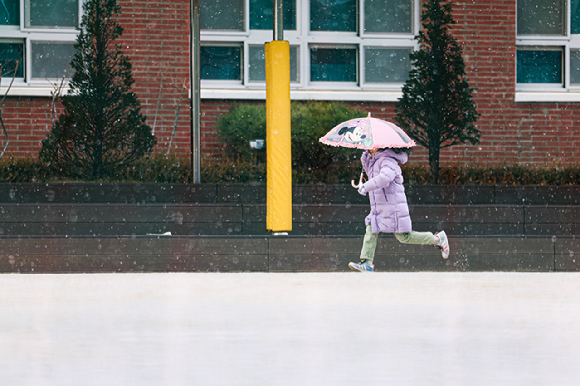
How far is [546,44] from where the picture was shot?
16406 mm

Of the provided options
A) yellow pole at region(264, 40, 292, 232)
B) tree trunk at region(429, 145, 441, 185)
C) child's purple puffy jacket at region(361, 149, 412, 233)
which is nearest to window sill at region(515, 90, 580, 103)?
tree trunk at region(429, 145, 441, 185)

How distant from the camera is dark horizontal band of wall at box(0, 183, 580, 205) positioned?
39.6 ft

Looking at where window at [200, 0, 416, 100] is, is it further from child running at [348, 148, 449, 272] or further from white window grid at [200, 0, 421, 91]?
child running at [348, 148, 449, 272]

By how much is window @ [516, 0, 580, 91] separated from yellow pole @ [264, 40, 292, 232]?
6741mm

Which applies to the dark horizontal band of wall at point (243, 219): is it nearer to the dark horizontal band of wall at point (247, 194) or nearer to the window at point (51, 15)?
the dark horizontal band of wall at point (247, 194)

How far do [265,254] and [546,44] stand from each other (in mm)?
8319

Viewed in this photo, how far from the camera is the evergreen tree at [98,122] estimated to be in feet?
41.6

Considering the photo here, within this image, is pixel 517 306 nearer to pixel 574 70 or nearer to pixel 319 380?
pixel 319 380

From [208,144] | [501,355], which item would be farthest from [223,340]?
[208,144]

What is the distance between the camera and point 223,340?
21.2 feet

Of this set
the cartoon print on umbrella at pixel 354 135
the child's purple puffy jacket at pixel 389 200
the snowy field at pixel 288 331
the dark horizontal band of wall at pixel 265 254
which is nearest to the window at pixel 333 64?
the dark horizontal band of wall at pixel 265 254

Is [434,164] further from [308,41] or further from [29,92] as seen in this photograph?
[29,92]

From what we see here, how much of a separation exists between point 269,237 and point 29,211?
3075mm

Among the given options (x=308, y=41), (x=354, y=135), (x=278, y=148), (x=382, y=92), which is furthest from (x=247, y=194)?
(x=308, y=41)
